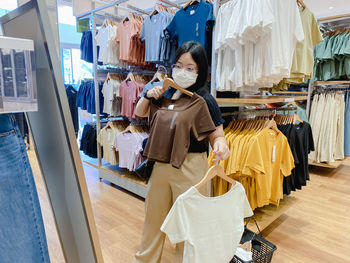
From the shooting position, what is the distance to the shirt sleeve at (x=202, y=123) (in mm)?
1437

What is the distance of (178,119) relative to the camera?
4.63ft

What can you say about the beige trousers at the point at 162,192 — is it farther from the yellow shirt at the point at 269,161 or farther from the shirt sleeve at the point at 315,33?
the shirt sleeve at the point at 315,33

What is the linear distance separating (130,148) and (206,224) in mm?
1973

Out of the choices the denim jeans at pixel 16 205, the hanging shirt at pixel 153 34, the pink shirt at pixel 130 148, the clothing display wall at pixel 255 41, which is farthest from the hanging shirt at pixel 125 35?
the denim jeans at pixel 16 205

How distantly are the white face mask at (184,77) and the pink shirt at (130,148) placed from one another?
1594 mm

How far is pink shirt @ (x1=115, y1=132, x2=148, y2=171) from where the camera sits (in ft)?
9.83

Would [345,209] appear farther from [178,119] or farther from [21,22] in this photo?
[21,22]

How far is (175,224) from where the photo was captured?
119cm

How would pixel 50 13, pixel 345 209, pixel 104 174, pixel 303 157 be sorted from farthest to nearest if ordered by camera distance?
pixel 104 174 → pixel 345 209 → pixel 303 157 → pixel 50 13

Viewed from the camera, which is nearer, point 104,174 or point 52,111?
point 52,111

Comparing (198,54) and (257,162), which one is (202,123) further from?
(257,162)

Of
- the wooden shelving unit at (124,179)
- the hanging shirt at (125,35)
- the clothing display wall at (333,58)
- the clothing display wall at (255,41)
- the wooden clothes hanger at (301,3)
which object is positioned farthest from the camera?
the clothing display wall at (333,58)

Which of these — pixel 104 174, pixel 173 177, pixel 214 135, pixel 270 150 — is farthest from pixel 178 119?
pixel 104 174

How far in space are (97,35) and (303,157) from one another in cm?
298
